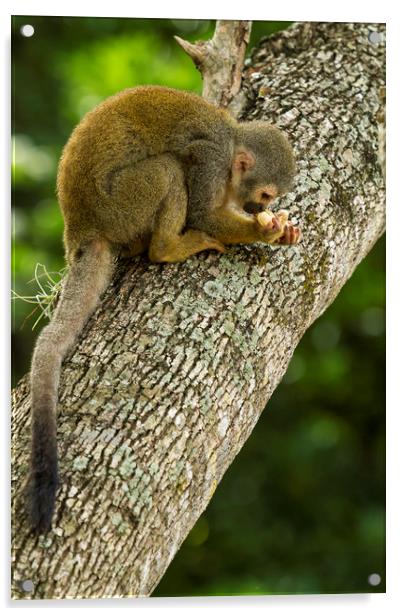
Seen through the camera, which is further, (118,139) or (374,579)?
(374,579)

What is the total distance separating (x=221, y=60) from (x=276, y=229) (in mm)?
1347

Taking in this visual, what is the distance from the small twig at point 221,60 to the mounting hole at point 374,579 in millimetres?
2671

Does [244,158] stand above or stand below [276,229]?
above

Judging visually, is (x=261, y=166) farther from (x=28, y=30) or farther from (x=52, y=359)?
(x=52, y=359)

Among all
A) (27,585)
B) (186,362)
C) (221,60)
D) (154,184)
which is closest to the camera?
(27,585)

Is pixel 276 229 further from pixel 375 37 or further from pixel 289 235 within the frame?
pixel 375 37

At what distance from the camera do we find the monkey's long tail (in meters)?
3.14

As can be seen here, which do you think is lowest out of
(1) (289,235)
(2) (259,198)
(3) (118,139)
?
(1) (289,235)

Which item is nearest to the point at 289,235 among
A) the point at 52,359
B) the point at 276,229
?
the point at 276,229

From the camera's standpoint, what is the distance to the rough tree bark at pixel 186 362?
3.21 meters

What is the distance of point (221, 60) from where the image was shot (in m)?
4.80

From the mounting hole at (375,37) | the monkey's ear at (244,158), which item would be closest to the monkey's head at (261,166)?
the monkey's ear at (244,158)

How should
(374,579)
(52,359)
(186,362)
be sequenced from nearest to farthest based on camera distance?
(52,359)
(186,362)
(374,579)

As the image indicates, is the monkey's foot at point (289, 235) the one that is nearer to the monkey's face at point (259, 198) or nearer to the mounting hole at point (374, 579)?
the monkey's face at point (259, 198)
